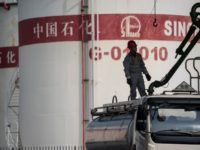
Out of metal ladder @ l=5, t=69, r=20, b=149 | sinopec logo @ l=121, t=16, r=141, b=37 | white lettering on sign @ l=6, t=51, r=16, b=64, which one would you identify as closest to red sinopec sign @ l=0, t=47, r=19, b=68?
white lettering on sign @ l=6, t=51, r=16, b=64

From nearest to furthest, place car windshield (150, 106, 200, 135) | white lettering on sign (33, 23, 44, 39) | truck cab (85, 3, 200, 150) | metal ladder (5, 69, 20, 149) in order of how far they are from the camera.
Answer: truck cab (85, 3, 200, 150) < car windshield (150, 106, 200, 135) < white lettering on sign (33, 23, 44, 39) < metal ladder (5, 69, 20, 149)

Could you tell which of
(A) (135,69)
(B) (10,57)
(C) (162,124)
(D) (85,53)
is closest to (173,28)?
(D) (85,53)

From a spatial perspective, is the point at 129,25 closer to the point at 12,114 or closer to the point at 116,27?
the point at 116,27

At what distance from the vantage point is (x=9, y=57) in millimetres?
39781

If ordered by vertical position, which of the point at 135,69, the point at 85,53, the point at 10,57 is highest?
the point at 85,53

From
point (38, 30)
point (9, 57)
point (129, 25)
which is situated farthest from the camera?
point (9, 57)

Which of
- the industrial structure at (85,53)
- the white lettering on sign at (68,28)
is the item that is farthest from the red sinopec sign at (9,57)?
the white lettering on sign at (68,28)

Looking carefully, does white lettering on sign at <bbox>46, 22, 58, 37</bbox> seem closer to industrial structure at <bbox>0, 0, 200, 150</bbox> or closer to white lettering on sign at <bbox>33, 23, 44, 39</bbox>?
industrial structure at <bbox>0, 0, 200, 150</bbox>

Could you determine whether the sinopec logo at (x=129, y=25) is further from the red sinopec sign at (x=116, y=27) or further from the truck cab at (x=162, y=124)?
the truck cab at (x=162, y=124)

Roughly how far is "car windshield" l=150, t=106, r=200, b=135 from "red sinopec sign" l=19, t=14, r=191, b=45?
12348 millimetres

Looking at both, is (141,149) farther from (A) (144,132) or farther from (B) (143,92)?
(B) (143,92)

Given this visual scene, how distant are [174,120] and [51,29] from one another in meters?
13.3

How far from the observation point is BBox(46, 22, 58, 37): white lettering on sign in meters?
27.2

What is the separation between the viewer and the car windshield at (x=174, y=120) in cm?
1427
